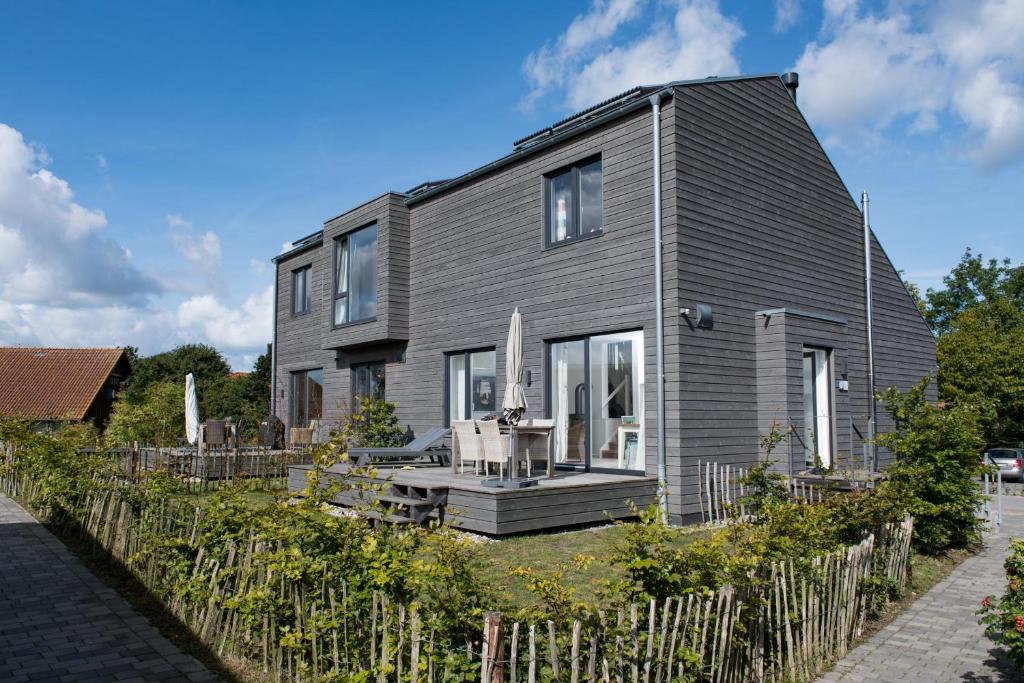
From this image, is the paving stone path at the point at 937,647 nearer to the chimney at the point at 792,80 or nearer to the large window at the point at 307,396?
the chimney at the point at 792,80

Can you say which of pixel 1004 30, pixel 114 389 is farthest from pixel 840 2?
pixel 114 389

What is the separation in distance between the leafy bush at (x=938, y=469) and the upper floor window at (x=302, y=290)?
612 inches

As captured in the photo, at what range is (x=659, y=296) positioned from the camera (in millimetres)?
9938

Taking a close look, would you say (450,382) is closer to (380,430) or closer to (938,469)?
(380,430)

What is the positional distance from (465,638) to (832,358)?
9862mm

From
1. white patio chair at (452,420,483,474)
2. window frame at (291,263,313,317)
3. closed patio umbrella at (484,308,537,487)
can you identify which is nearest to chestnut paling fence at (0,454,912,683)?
closed patio umbrella at (484,308,537,487)

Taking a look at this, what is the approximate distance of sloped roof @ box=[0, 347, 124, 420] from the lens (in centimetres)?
3700

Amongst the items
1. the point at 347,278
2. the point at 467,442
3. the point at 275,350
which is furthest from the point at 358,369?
the point at 467,442

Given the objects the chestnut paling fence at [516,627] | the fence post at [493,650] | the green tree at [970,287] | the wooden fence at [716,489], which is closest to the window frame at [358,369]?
the wooden fence at [716,489]

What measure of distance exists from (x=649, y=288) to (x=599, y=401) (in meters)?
1.97

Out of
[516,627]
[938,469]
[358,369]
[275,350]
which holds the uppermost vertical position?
[275,350]

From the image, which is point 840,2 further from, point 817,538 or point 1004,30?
point 817,538

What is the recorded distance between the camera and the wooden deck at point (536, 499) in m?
8.42

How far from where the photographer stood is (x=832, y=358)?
1176 cm
